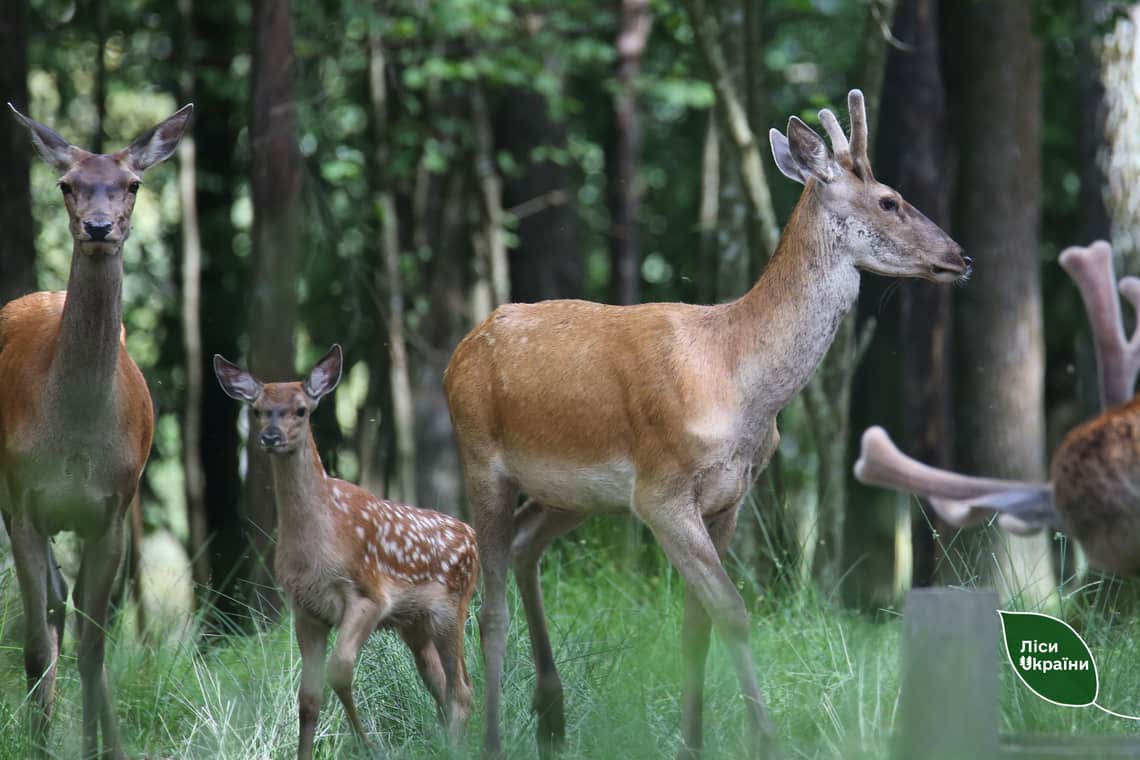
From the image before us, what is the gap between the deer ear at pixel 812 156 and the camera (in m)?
5.82

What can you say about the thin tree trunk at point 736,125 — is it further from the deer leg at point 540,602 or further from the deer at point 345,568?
the deer at point 345,568

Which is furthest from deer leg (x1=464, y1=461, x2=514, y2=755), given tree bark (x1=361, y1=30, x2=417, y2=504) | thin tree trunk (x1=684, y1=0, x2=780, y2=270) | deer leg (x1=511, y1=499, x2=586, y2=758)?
tree bark (x1=361, y1=30, x2=417, y2=504)

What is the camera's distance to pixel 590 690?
21.4ft

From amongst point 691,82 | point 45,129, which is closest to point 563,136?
point 691,82

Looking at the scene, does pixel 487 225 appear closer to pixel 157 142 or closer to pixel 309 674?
pixel 157 142

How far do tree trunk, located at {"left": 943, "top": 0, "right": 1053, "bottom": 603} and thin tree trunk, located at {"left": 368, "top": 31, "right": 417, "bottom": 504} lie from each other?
433 cm

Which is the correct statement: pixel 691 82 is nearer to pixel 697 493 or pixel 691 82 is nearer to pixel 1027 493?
pixel 697 493

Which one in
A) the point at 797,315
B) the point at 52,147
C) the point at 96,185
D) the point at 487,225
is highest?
the point at 52,147

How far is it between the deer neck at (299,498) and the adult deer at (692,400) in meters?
0.64

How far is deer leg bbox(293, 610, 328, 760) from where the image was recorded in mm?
5703

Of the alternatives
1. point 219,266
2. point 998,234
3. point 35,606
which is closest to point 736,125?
point 998,234

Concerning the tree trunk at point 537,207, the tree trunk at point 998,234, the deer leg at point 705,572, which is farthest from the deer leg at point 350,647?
the tree trunk at point 537,207

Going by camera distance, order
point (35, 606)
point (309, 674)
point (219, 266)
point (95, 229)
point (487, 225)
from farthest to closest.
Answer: point (219, 266), point (487, 225), point (35, 606), point (95, 229), point (309, 674)

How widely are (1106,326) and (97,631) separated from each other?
4.19m
